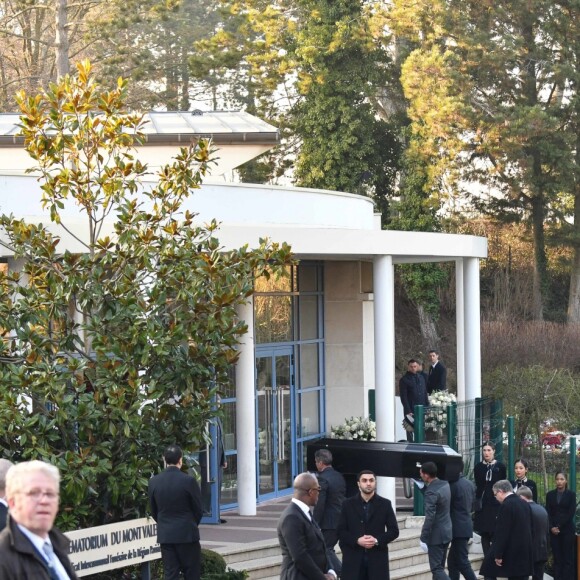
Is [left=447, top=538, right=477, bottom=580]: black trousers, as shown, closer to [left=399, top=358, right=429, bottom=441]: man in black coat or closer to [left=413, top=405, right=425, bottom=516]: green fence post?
[left=413, top=405, right=425, bottom=516]: green fence post

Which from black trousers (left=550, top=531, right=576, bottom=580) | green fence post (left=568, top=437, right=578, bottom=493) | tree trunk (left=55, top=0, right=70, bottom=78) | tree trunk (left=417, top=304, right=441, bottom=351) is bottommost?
black trousers (left=550, top=531, right=576, bottom=580)

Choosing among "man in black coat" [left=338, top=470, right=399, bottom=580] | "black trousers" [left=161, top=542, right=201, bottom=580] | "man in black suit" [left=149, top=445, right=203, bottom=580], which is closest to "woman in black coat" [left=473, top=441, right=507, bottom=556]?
"man in black coat" [left=338, top=470, right=399, bottom=580]

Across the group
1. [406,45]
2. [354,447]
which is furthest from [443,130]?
[354,447]

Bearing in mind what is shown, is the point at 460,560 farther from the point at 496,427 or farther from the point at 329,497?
the point at 496,427

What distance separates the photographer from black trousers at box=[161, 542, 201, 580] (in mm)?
10695

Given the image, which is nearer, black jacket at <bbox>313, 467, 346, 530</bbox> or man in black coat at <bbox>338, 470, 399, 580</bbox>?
man in black coat at <bbox>338, 470, 399, 580</bbox>

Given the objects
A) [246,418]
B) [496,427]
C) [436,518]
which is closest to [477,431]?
[496,427]

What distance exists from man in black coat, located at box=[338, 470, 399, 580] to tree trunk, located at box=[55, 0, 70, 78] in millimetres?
23211

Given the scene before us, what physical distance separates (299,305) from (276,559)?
18.9ft

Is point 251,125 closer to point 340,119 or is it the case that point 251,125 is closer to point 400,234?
point 400,234

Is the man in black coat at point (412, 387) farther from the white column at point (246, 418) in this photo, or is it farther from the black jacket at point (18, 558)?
the black jacket at point (18, 558)

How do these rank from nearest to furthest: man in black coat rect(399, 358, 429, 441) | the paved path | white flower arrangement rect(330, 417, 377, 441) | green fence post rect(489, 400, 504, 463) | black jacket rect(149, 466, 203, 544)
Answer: black jacket rect(149, 466, 203, 544), the paved path, man in black coat rect(399, 358, 429, 441), white flower arrangement rect(330, 417, 377, 441), green fence post rect(489, 400, 504, 463)

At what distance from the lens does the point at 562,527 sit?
1541 centimetres

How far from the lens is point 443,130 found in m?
37.3
